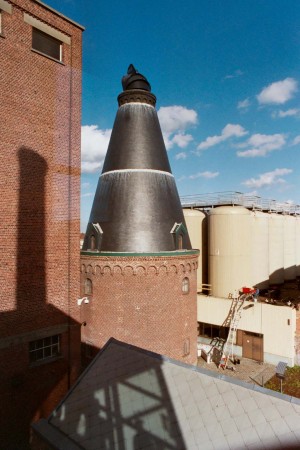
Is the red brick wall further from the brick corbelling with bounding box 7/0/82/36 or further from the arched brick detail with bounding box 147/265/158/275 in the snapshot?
the brick corbelling with bounding box 7/0/82/36

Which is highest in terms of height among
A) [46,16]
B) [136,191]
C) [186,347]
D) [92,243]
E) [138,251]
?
[46,16]

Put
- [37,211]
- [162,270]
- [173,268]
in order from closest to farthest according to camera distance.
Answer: [37,211]
[162,270]
[173,268]

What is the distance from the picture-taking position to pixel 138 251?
1783 cm

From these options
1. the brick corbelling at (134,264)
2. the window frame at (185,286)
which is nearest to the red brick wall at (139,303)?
the brick corbelling at (134,264)

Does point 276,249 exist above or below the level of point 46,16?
below

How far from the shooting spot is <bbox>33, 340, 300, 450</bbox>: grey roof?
7309 millimetres

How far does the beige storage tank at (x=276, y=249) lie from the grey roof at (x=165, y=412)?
80.8ft

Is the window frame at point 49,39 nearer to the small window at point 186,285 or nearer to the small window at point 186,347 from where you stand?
the small window at point 186,285

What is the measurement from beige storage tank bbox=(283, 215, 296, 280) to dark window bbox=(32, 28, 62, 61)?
93.1 feet

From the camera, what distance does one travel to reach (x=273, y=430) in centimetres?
710

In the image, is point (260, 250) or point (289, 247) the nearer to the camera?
point (260, 250)

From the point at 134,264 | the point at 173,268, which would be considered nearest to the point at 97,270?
the point at 134,264

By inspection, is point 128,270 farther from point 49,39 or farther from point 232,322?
point 49,39

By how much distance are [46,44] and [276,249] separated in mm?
27460
